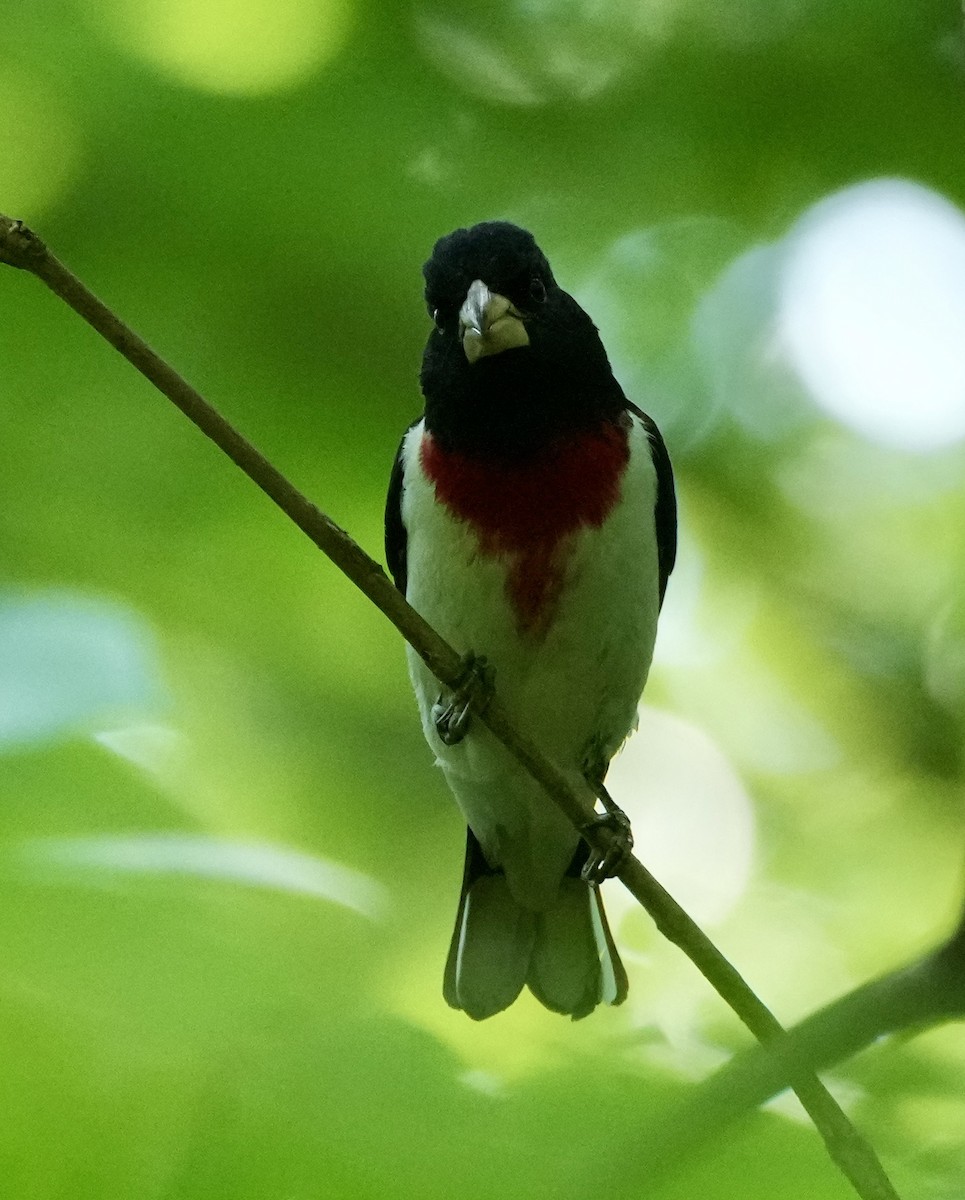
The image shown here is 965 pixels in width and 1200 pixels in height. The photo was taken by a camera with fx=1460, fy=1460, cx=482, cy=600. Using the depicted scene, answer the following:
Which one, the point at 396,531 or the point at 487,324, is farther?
the point at 396,531

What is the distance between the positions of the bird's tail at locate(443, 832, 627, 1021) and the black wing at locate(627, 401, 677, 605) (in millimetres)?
1140

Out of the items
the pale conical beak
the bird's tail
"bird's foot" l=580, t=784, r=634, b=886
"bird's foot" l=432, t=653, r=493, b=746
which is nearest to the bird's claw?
"bird's foot" l=580, t=784, r=634, b=886

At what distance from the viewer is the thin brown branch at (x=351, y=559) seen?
Result: 219cm

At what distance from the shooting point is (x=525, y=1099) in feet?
3.56

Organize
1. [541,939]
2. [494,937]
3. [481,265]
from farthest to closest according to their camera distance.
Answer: [541,939]
[494,937]
[481,265]

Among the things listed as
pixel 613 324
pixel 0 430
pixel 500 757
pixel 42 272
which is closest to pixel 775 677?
pixel 500 757

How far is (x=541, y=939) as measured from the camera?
15.6 ft

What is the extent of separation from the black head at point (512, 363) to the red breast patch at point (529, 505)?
0.19ft

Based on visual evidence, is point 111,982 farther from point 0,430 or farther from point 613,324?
point 613,324

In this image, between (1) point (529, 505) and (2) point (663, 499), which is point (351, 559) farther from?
(2) point (663, 499)

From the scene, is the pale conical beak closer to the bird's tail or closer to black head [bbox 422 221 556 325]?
black head [bbox 422 221 556 325]

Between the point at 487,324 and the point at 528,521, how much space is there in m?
0.57

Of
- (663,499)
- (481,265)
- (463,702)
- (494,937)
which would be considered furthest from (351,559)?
(494,937)

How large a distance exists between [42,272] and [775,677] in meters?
3.09
